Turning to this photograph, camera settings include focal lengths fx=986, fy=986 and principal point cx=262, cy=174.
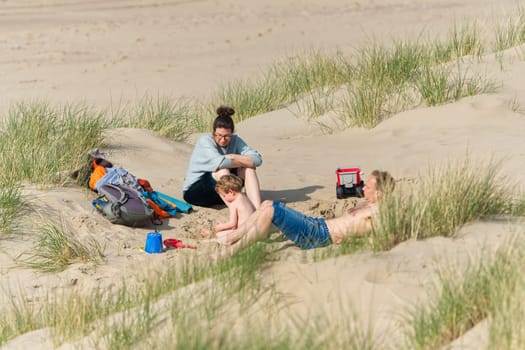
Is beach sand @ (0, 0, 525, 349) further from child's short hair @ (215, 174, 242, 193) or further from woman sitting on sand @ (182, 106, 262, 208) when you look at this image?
child's short hair @ (215, 174, 242, 193)

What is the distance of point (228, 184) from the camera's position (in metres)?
7.07

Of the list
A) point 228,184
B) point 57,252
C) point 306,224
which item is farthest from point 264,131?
point 57,252

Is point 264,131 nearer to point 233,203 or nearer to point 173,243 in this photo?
point 233,203

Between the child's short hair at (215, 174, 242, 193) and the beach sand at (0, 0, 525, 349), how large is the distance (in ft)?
1.35

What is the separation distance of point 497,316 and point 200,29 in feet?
55.6

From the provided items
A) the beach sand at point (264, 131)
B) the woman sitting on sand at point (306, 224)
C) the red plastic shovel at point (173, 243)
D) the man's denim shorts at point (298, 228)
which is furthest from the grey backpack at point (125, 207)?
the man's denim shorts at point (298, 228)

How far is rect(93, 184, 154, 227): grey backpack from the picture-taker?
721 centimetres

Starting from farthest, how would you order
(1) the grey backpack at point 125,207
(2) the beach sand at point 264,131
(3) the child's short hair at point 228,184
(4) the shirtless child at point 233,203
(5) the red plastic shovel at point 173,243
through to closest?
1. (1) the grey backpack at point 125,207
2. (3) the child's short hair at point 228,184
3. (4) the shirtless child at point 233,203
4. (5) the red plastic shovel at point 173,243
5. (2) the beach sand at point 264,131

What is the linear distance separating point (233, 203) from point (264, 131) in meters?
3.65

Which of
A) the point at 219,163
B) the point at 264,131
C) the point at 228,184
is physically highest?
the point at 264,131

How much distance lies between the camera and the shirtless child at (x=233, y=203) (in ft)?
22.8

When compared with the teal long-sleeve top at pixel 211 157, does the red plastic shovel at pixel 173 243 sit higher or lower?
lower

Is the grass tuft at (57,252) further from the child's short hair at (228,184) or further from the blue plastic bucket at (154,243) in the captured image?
the child's short hair at (228,184)

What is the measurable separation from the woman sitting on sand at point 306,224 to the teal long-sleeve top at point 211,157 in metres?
1.06
